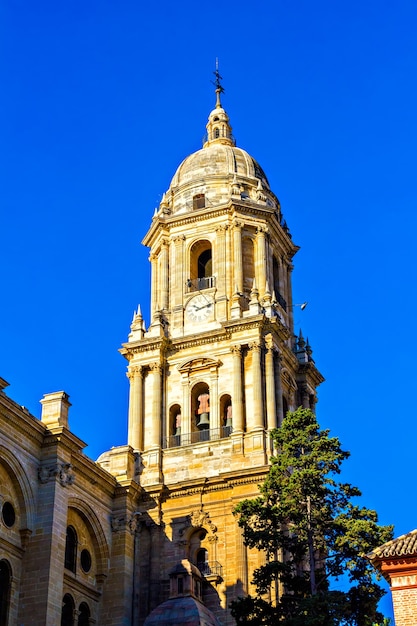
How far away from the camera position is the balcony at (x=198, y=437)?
51.5 metres

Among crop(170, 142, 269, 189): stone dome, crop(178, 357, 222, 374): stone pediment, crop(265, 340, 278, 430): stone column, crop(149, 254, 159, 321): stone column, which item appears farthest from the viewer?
crop(170, 142, 269, 189): stone dome

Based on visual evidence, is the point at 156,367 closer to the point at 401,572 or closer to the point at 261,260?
the point at 261,260

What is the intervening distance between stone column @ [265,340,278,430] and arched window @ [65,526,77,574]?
10.2m

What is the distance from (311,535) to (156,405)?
56.1 ft

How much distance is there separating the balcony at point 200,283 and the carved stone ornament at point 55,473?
15.5m

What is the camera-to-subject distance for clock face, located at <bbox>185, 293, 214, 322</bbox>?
181 feet

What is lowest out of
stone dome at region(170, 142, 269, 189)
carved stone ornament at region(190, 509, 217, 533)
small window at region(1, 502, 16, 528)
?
small window at region(1, 502, 16, 528)

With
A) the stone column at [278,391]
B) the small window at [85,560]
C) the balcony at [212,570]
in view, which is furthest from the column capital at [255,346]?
the small window at [85,560]

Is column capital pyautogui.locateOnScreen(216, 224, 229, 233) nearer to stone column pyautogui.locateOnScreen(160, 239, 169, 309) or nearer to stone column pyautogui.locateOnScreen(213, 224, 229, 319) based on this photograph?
stone column pyautogui.locateOnScreen(213, 224, 229, 319)

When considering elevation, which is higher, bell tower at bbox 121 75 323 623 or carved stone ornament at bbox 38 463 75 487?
bell tower at bbox 121 75 323 623

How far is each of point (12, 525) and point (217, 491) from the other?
10.8 m

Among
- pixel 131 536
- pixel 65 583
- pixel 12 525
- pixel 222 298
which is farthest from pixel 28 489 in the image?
pixel 222 298

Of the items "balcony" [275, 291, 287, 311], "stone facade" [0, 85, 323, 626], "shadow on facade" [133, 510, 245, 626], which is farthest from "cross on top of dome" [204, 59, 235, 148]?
"shadow on facade" [133, 510, 245, 626]

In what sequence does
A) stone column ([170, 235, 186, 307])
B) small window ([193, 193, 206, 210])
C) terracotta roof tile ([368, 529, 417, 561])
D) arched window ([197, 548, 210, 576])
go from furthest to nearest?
small window ([193, 193, 206, 210]), stone column ([170, 235, 186, 307]), arched window ([197, 548, 210, 576]), terracotta roof tile ([368, 529, 417, 561])
